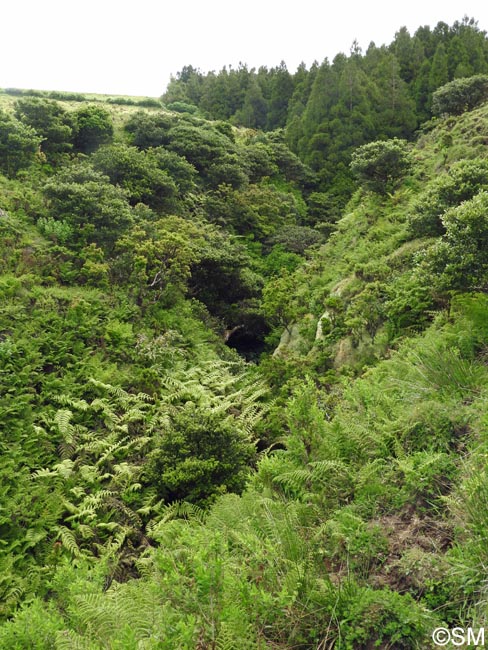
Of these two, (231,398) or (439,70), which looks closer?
(231,398)

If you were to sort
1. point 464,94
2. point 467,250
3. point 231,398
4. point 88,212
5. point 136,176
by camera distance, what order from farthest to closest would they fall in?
1. point 464,94
2. point 136,176
3. point 88,212
4. point 231,398
5. point 467,250

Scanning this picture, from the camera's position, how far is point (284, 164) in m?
32.4

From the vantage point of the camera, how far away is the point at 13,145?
59.2 ft

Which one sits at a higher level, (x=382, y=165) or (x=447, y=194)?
(x=382, y=165)

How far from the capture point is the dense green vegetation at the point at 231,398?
2967 millimetres

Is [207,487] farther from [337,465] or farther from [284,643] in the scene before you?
[284,643]

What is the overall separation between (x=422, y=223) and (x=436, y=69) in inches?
1342

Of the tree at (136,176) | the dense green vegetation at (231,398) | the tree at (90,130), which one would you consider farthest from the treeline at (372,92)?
the tree at (90,130)

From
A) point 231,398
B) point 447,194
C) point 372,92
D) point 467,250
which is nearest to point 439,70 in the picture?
point 372,92

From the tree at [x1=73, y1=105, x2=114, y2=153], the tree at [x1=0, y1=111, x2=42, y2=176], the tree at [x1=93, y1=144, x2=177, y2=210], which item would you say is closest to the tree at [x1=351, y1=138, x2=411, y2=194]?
the tree at [x1=93, y1=144, x2=177, y2=210]

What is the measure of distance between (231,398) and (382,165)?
A: 1116 cm

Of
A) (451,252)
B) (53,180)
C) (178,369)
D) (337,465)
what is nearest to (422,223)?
(451,252)

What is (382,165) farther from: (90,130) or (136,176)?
(90,130)

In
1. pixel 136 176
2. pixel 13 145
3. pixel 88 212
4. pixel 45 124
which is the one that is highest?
pixel 45 124
